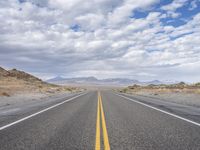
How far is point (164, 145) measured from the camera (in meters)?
7.15

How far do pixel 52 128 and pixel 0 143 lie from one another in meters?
2.80

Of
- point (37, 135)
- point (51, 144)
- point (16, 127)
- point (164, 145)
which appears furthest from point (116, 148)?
point (16, 127)

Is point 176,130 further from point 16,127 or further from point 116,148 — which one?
point 16,127

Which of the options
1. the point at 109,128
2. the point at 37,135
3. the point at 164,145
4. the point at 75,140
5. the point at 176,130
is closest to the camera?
the point at 164,145

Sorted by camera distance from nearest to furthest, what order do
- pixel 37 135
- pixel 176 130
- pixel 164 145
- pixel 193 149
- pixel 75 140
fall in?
pixel 193 149
pixel 164 145
pixel 75 140
pixel 37 135
pixel 176 130

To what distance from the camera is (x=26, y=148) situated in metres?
6.84

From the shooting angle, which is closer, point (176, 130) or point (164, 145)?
point (164, 145)

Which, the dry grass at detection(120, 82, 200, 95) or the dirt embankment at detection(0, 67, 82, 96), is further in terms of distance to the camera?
the dry grass at detection(120, 82, 200, 95)

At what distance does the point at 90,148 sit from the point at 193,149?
2.55m

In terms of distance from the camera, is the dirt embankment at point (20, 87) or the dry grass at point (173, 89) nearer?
the dirt embankment at point (20, 87)

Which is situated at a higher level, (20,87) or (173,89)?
(20,87)

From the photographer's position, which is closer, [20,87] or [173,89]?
[173,89]

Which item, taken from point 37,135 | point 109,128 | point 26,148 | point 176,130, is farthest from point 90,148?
point 176,130

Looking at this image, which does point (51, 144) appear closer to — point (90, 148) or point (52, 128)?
point (90, 148)
